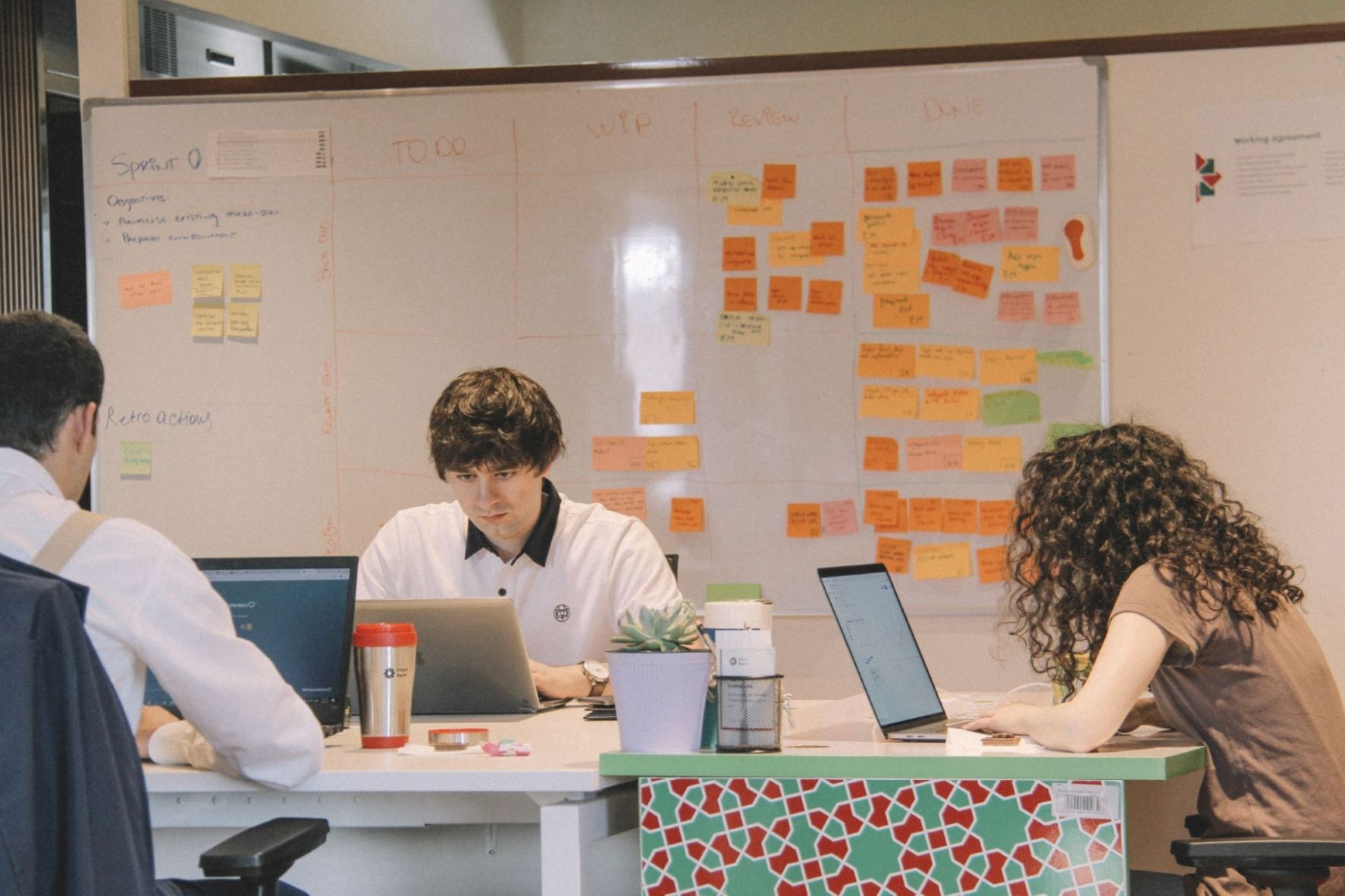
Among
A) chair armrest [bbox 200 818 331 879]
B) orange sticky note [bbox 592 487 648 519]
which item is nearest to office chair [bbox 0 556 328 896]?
chair armrest [bbox 200 818 331 879]

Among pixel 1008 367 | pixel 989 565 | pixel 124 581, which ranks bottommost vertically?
pixel 989 565

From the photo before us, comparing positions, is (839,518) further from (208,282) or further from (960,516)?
(208,282)

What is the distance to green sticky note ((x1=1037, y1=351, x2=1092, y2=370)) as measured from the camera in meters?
3.61

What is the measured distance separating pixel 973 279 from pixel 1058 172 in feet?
1.10

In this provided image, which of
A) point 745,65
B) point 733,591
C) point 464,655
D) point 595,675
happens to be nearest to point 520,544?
point 595,675

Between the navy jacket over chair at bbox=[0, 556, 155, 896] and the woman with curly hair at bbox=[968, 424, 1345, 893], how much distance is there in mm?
1109

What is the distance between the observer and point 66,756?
4.57ft

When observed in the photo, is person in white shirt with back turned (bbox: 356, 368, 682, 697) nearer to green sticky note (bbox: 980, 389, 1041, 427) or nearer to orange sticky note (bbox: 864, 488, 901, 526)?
orange sticky note (bbox: 864, 488, 901, 526)

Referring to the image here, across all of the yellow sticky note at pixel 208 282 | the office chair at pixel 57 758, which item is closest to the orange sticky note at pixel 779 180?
the yellow sticky note at pixel 208 282

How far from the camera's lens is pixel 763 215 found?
3723 mm

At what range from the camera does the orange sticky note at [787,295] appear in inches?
146

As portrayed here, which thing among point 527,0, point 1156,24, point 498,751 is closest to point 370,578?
point 498,751

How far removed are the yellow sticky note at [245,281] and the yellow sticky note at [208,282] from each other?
3 cm

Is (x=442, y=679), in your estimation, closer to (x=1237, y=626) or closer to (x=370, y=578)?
(x=370, y=578)
